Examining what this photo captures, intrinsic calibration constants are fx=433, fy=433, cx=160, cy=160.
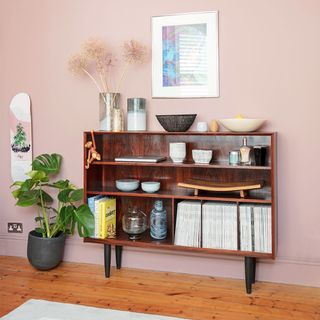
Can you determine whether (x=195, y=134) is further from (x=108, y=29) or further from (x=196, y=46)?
(x=108, y=29)

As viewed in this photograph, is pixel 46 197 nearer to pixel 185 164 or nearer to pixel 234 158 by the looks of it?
pixel 185 164

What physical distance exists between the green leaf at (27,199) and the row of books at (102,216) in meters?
0.48

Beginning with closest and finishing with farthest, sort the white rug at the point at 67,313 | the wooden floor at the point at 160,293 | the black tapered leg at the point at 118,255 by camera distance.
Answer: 1. the white rug at the point at 67,313
2. the wooden floor at the point at 160,293
3. the black tapered leg at the point at 118,255

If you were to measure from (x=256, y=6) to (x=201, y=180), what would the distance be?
50.2 inches

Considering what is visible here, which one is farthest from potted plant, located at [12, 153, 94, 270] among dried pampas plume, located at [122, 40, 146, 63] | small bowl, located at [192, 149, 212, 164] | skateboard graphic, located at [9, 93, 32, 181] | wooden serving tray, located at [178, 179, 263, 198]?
dried pampas plume, located at [122, 40, 146, 63]

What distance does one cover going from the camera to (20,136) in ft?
11.9

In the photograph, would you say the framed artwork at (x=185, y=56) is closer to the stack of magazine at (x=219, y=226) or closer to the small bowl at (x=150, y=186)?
the small bowl at (x=150, y=186)

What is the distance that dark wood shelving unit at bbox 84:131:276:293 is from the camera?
9.44 feet

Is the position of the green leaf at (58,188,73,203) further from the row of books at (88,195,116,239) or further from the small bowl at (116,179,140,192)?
the small bowl at (116,179,140,192)

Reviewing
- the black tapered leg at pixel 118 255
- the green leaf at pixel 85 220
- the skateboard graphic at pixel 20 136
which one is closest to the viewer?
the green leaf at pixel 85 220

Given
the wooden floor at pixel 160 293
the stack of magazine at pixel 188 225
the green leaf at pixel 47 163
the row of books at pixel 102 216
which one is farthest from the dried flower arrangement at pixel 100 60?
the wooden floor at pixel 160 293

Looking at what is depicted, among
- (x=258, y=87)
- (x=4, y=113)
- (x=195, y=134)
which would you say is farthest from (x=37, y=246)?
(x=258, y=87)

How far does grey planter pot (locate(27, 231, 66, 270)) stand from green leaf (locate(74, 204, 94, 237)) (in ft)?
1.03

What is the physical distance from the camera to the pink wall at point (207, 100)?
2.95m
